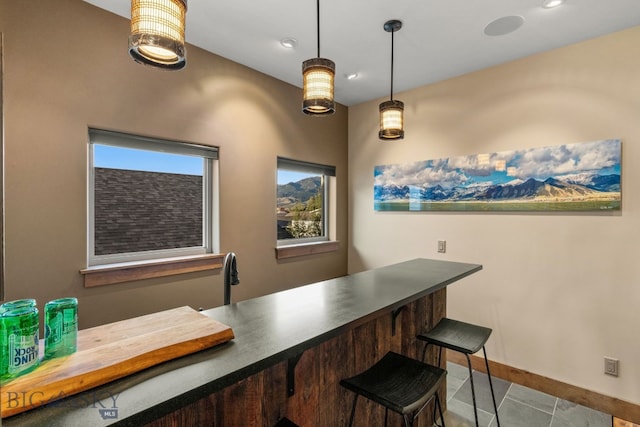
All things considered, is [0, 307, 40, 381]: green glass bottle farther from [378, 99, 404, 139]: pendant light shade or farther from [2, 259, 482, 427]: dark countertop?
[378, 99, 404, 139]: pendant light shade

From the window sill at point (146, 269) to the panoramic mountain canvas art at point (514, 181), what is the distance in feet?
6.54

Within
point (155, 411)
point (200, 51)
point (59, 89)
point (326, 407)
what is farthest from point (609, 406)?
point (59, 89)

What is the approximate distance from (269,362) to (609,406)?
2.81 meters

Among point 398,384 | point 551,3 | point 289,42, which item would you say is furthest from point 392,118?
point 398,384

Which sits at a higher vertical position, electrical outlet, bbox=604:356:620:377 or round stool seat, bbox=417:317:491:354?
round stool seat, bbox=417:317:491:354

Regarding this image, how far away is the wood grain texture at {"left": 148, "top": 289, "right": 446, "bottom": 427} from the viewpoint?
997 millimetres

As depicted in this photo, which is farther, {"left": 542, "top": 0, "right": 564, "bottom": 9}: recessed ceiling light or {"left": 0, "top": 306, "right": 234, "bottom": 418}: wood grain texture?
{"left": 542, "top": 0, "right": 564, "bottom": 9}: recessed ceiling light

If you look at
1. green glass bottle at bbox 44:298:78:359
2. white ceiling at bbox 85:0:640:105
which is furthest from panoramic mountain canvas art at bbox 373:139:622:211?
green glass bottle at bbox 44:298:78:359

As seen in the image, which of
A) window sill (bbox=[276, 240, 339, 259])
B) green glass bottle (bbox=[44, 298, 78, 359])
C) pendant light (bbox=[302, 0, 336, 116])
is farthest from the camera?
window sill (bbox=[276, 240, 339, 259])

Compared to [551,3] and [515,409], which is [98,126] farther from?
[515,409]

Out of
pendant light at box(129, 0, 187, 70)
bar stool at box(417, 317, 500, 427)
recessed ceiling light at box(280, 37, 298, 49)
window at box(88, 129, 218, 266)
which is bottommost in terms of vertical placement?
bar stool at box(417, 317, 500, 427)

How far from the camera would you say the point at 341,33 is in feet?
7.67

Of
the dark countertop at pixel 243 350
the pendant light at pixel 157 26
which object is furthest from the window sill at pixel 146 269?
the pendant light at pixel 157 26

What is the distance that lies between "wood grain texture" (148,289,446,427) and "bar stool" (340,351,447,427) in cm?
8
